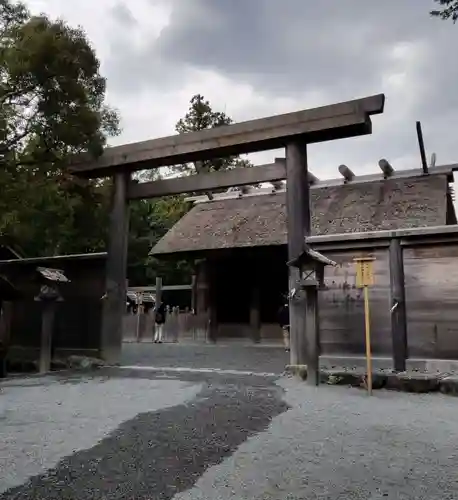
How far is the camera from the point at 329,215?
49.9ft

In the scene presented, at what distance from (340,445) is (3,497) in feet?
8.27

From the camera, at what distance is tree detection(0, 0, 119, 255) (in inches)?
291

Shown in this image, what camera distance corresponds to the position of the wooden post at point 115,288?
366 inches

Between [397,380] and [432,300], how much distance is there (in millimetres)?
1263

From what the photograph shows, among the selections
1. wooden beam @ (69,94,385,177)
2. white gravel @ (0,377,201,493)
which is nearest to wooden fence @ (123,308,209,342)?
wooden beam @ (69,94,385,177)

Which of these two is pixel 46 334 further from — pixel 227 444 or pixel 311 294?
pixel 227 444

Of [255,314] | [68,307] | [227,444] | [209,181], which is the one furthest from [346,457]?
[255,314]

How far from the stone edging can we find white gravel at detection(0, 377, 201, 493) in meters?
1.86

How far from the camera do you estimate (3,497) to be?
306cm

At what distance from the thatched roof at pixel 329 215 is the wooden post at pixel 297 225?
19.6ft

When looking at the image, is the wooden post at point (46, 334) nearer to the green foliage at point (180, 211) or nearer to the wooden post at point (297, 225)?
the wooden post at point (297, 225)

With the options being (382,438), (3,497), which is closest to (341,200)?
(382,438)

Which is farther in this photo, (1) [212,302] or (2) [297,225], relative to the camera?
(1) [212,302]

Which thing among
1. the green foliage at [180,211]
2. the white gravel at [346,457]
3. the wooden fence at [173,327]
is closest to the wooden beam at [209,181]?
the white gravel at [346,457]
